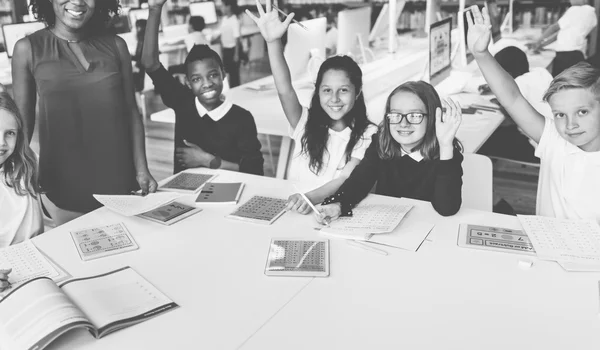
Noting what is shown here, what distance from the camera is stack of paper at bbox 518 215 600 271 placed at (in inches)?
53.8

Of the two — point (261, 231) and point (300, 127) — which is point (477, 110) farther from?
point (261, 231)

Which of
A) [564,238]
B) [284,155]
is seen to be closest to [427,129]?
[564,238]

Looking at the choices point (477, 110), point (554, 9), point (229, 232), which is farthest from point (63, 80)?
point (554, 9)

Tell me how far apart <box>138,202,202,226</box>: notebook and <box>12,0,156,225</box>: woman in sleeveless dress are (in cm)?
23

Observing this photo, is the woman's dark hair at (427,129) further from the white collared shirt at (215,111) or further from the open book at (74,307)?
the open book at (74,307)

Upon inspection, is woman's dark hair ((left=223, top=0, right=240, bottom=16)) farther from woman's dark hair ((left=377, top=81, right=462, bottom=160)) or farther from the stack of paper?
the stack of paper

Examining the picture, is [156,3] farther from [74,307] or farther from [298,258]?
[74,307]

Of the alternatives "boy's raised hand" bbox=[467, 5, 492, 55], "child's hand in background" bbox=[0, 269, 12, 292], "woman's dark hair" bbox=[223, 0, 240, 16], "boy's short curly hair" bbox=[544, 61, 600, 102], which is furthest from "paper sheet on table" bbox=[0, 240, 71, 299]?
"woman's dark hair" bbox=[223, 0, 240, 16]

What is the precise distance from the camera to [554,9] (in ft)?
23.7

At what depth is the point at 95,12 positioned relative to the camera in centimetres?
192

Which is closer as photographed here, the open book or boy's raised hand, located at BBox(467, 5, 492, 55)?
the open book

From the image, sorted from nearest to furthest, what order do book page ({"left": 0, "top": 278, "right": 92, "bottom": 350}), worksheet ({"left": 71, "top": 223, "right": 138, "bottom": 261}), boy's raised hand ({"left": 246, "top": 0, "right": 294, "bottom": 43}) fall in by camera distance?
book page ({"left": 0, "top": 278, "right": 92, "bottom": 350}) < worksheet ({"left": 71, "top": 223, "right": 138, "bottom": 261}) < boy's raised hand ({"left": 246, "top": 0, "right": 294, "bottom": 43})

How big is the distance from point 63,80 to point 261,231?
2.68 feet

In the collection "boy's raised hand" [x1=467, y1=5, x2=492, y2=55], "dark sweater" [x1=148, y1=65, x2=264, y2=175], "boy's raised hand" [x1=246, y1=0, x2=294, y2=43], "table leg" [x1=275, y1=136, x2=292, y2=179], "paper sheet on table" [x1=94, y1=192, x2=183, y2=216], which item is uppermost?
"boy's raised hand" [x1=246, y1=0, x2=294, y2=43]
